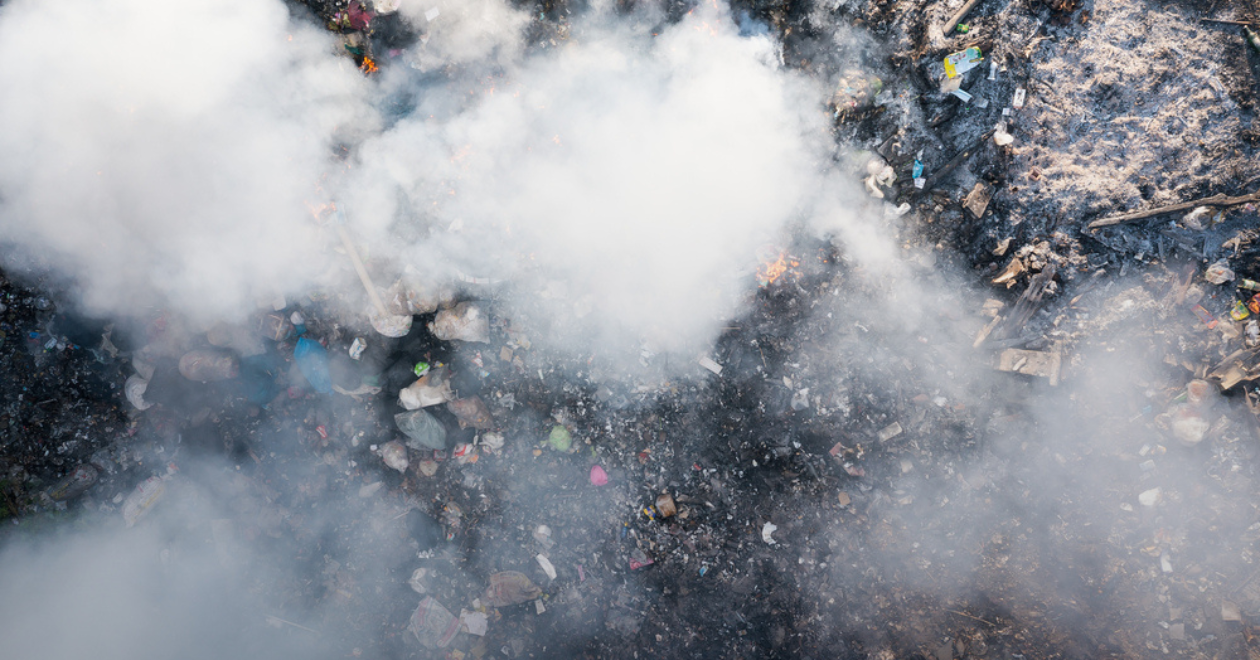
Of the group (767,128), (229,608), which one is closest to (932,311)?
(767,128)

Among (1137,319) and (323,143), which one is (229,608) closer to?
(323,143)

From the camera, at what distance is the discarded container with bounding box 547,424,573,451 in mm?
4484

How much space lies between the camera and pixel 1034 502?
412 cm

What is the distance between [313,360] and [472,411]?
1514mm

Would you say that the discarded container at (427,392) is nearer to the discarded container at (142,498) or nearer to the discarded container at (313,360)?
the discarded container at (313,360)

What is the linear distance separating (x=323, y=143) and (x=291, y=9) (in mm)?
1224

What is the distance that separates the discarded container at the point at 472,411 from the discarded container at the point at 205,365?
2.04 m

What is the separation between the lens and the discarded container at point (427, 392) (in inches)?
174

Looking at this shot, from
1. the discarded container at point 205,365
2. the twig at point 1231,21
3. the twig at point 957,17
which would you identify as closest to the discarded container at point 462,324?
the discarded container at point 205,365

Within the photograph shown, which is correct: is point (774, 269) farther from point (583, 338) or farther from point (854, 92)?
point (583, 338)

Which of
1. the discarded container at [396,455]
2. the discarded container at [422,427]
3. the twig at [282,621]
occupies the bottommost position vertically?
the twig at [282,621]

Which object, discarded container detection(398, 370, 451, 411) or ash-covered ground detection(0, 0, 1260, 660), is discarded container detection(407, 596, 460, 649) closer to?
ash-covered ground detection(0, 0, 1260, 660)

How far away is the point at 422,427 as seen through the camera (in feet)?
14.6

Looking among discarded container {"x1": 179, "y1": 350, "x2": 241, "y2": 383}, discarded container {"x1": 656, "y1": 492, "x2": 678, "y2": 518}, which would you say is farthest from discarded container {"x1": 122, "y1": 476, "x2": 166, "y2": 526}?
discarded container {"x1": 656, "y1": 492, "x2": 678, "y2": 518}
